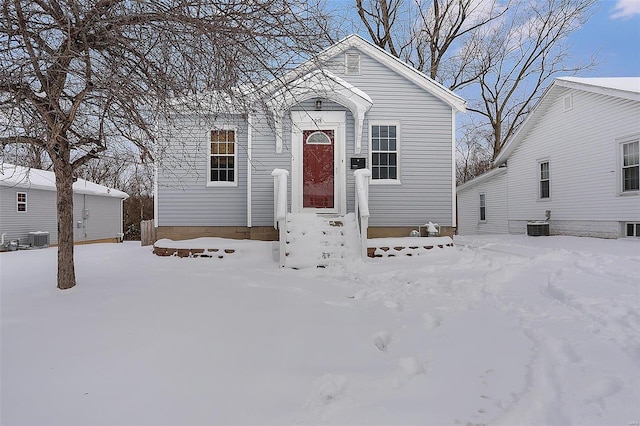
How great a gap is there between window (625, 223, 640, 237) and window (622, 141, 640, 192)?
100 cm

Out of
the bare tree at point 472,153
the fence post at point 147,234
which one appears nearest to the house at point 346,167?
the fence post at point 147,234

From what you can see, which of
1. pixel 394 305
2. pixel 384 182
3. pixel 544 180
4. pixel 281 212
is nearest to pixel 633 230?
pixel 544 180

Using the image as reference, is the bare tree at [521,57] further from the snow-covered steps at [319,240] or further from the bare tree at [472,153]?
the snow-covered steps at [319,240]

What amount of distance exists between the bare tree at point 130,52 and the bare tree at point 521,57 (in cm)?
1884

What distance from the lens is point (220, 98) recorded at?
13.3 ft

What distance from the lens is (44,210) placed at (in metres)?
16.5

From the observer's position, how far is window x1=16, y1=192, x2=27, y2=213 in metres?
15.1

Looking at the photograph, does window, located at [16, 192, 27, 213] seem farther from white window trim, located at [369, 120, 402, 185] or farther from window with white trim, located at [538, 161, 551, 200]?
window with white trim, located at [538, 161, 551, 200]

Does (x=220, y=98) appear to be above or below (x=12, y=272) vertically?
above

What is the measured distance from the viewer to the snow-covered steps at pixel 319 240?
20.9ft

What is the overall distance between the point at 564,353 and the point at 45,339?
399cm

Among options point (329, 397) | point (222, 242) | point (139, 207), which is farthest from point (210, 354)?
point (139, 207)

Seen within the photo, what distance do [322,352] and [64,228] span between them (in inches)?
146

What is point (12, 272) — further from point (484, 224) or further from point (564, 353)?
point (484, 224)
